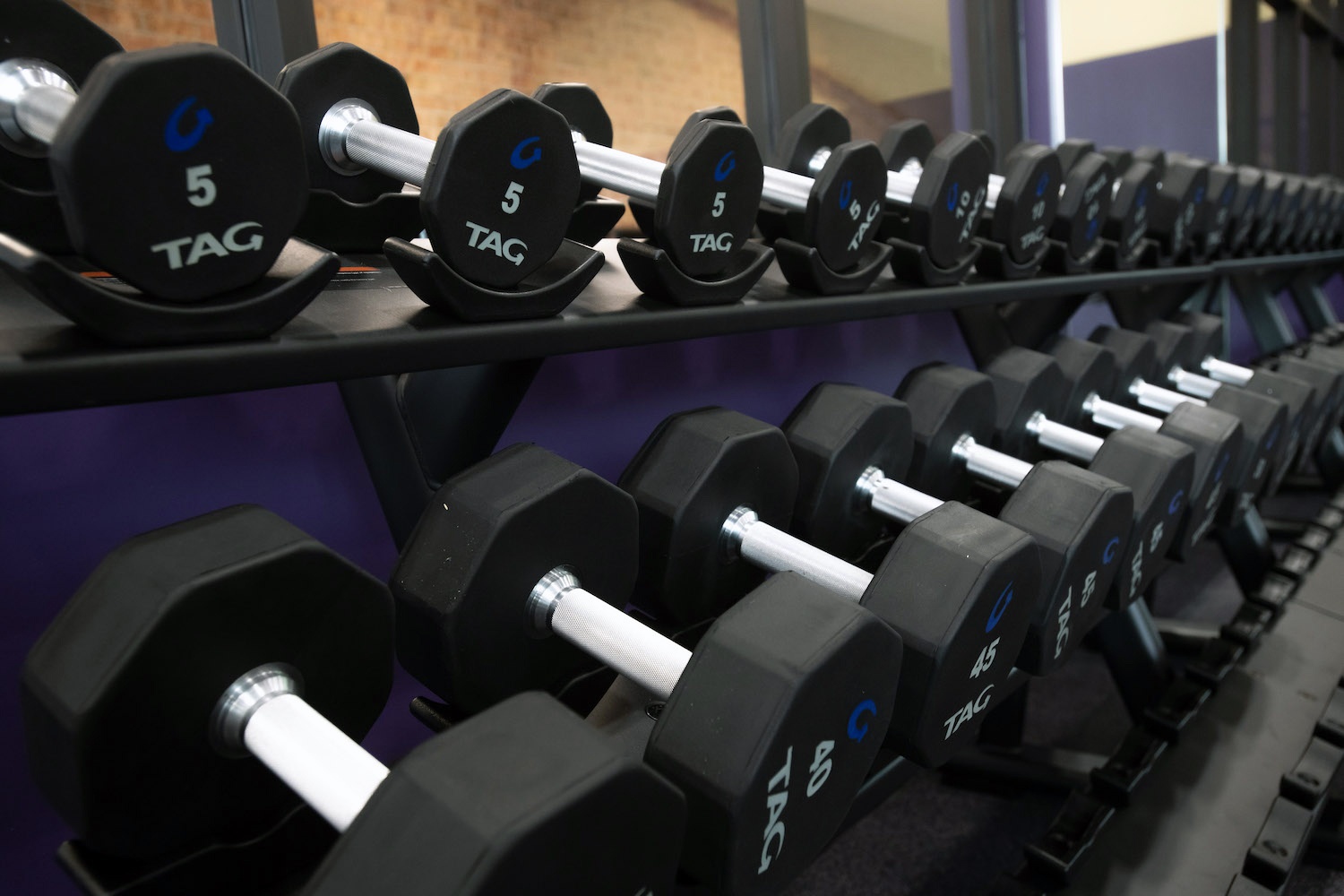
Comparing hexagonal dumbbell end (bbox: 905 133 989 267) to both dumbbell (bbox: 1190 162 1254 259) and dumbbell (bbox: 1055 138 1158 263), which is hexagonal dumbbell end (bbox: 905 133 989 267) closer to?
dumbbell (bbox: 1055 138 1158 263)

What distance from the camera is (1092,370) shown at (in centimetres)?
130

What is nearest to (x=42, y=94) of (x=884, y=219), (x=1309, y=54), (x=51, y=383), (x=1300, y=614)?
(x=51, y=383)

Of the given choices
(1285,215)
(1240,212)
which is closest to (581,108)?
(1240,212)

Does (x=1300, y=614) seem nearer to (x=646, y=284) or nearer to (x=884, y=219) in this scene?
(x=884, y=219)

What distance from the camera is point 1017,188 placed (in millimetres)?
1136

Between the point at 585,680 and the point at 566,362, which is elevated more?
the point at 566,362

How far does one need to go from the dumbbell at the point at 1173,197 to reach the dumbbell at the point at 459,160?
1.33 meters

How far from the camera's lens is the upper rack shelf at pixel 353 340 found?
42cm

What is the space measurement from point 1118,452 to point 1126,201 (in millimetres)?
654

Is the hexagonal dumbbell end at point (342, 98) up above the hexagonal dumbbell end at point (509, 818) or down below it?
above

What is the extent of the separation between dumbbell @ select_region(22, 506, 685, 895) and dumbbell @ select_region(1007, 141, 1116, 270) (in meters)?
1.11

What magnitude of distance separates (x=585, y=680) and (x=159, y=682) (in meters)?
0.30

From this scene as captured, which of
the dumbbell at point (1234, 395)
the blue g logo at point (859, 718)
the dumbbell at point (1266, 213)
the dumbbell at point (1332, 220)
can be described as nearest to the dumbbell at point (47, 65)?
the blue g logo at point (859, 718)

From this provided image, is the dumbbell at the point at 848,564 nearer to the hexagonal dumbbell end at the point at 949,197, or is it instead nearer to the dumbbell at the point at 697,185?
the dumbbell at the point at 697,185
